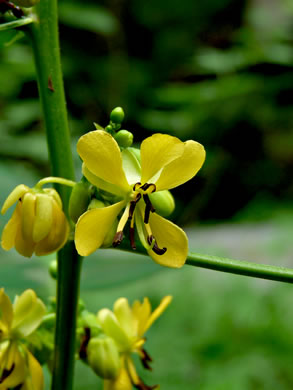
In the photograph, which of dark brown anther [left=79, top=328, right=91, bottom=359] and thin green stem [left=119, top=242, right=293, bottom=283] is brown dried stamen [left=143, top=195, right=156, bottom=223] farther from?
dark brown anther [left=79, top=328, right=91, bottom=359]

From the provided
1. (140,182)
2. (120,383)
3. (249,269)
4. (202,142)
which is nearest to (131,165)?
(140,182)

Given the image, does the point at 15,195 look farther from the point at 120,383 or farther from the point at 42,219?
the point at 120,383

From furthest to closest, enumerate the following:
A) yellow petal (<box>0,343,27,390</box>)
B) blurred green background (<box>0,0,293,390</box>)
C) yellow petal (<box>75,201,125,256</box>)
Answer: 1. blurred green background (<box>0,0,293,390</box>)
2. yellow petal (<box>0,343,27,390</box>)
3. yellow petal (<box>75,201,125,256</box>)

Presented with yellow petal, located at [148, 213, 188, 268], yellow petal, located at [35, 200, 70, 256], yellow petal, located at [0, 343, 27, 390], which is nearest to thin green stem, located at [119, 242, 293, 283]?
yellow petal, located at [148, 213, 188, 268]

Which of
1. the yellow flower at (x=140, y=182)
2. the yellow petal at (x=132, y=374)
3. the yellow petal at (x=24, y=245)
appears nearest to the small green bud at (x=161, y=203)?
the yellow flower at (x=140, y=182)

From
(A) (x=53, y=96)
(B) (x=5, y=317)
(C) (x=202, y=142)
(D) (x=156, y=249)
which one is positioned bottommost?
(C) (x=202, y=142)

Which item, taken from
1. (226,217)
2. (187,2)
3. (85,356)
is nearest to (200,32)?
(187,2)

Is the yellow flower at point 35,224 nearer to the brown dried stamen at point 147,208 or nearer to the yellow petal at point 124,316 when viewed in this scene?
the brown dried stamen at point 147,208
